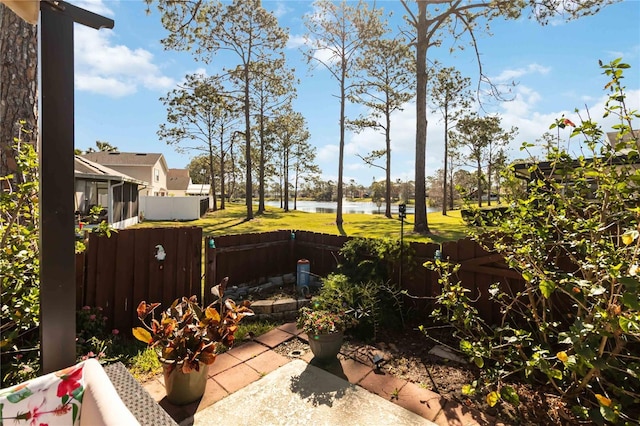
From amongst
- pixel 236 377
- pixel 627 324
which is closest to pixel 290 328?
pixel 236 377

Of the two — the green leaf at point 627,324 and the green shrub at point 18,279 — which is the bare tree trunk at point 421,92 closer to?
the green leaf at point 627,324

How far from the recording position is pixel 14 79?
3.10m

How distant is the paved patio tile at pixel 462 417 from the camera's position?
7.22ft

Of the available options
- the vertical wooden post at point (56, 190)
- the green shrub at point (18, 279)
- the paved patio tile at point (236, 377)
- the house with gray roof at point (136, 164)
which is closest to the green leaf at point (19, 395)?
the vertical wooden post at point (56, 190)

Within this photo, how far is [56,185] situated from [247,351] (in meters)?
2.50

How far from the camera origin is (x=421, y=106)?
10.4 meters

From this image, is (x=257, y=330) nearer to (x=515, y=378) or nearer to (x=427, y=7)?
(x=515, y=378)

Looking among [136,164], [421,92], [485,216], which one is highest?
[421,92]

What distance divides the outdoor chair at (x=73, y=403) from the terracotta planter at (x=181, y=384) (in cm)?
107

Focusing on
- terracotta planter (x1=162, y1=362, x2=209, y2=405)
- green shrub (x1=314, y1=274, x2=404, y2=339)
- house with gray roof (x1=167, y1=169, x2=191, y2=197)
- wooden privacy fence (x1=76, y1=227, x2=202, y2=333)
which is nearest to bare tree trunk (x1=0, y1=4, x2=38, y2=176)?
wooden privacy fence (x1=76, y1=227, x2=202, y2=333)

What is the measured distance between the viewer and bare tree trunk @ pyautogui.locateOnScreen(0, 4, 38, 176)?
3059 mm

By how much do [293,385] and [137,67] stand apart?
31.5 feet

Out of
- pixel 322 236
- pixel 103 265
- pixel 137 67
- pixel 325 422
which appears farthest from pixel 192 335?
pixel 137 67

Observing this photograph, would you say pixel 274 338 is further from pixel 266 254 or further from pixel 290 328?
pixel 266 254
